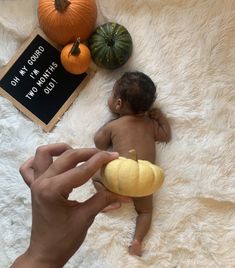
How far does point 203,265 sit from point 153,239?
6.7 inches

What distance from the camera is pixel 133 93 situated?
1.30 m

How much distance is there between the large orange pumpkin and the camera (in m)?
1.30

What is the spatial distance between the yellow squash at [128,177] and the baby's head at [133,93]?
0.46 metres

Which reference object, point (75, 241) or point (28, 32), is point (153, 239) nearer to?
point (75, 241)

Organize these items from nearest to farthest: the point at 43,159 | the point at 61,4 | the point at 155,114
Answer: the point at 43,159 → the point at 61,4 → the point at 155,114

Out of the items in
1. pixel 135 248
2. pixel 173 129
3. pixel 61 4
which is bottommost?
pixel 135 248

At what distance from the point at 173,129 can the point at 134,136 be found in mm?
150

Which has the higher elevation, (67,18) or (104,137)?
(67,18)

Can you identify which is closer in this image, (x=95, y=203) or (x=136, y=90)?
(x=95, y=203)

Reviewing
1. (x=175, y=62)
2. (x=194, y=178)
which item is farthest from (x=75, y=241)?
(x=175, y=62)

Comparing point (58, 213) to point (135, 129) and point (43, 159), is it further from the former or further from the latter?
point (135, 129)

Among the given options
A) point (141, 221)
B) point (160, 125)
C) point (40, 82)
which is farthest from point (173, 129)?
point (40, 82)

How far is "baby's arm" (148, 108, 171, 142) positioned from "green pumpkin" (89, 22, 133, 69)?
7.2 inches

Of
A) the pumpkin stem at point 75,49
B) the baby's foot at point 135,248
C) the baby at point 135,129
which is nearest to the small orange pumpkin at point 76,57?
the pumpkin stem at point 75,49
